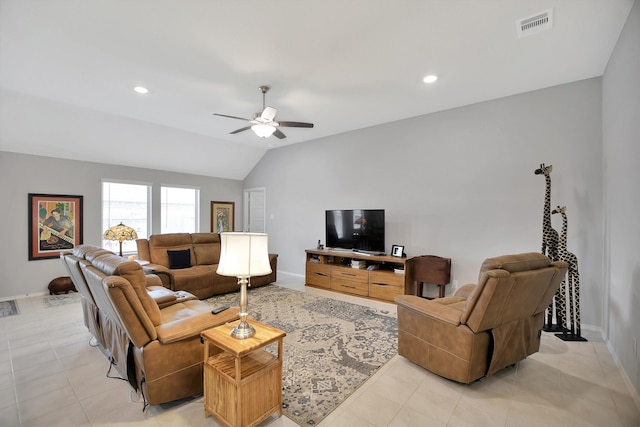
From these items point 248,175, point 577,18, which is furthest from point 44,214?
point 577,18

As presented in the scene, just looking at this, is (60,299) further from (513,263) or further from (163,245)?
(513,263)

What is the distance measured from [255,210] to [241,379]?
20.3 feet

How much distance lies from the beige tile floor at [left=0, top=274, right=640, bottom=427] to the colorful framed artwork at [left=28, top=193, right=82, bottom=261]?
2.69 meters

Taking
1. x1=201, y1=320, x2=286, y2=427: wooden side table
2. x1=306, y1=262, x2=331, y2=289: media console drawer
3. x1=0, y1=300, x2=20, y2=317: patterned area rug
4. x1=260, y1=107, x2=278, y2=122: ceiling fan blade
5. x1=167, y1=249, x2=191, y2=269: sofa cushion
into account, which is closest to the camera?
x1=201, y1=320, x2=286, y2=427: wooden side table

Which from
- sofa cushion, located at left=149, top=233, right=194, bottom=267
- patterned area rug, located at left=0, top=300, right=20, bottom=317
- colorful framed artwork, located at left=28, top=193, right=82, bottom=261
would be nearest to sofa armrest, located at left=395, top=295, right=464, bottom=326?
sofa cushion, located at left=149, top=233, right=194, bottom=267

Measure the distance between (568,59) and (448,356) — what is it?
3275 mm

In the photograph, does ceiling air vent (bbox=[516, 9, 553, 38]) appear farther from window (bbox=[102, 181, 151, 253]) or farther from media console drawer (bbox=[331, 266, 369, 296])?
window (bbox=[102, 181, 151, 253])

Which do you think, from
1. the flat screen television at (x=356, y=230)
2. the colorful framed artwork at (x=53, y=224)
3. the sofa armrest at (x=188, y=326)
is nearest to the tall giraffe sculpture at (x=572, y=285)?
the flat screen television at (x=356, y=230)

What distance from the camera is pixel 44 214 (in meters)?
5.02

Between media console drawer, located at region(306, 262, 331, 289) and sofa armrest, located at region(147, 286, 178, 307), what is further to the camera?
media console drawer, located at region(306, 262, 331, 289)

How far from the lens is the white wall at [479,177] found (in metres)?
3.46

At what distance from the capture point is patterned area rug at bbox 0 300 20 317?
4.02 m

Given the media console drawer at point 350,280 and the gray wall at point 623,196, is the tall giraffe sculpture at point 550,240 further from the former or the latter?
the media console drawer at point 350,280

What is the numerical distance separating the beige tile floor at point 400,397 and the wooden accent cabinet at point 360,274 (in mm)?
1835
